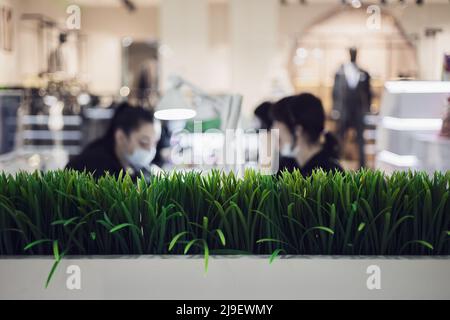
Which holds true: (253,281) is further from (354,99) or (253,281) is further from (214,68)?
(214,68)

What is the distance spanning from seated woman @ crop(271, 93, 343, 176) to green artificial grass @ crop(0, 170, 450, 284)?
1.54 metres

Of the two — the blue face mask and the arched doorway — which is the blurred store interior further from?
the blue face mask

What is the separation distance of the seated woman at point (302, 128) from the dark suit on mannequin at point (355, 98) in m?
4.29

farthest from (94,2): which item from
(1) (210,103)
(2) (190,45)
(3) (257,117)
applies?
(1) (210,103)

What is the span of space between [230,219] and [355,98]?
6.27 meters

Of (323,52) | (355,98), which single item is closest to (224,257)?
(355,98)

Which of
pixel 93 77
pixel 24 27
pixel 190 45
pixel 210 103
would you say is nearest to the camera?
pixel 210 103

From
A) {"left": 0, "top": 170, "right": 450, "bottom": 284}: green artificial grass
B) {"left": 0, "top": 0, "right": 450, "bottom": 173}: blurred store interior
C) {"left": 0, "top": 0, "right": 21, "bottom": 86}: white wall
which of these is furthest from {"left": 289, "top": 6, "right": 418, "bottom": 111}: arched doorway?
{"left": 0, "top": 170, "right": 450, "bottom": 284}: green artificial grass

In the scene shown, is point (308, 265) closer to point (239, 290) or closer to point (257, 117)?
point (239, 290)

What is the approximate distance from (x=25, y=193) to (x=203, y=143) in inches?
53.6

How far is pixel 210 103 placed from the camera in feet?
9.18

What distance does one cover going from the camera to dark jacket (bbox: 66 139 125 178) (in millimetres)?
3084

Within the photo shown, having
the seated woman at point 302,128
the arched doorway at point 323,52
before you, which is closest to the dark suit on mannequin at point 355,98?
the arched doorway at point 323,52
